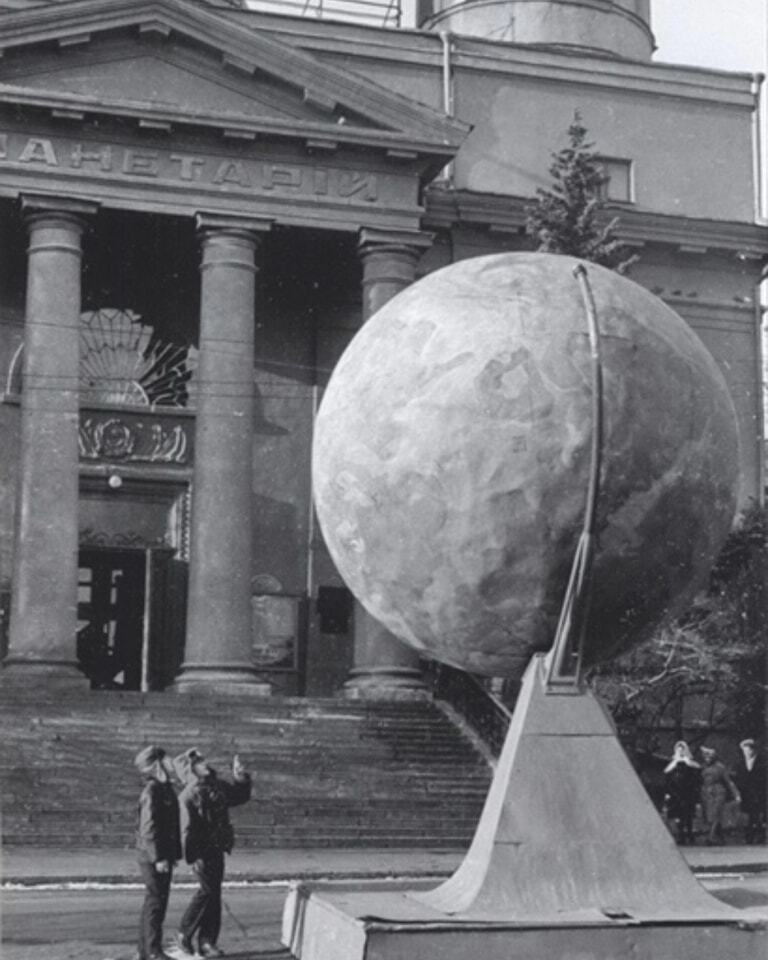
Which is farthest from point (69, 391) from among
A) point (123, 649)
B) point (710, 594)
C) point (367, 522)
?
point (367, 522)

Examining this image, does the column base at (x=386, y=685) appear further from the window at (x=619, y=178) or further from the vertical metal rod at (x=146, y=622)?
the window at (x=619, y=178)

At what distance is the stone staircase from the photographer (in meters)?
20.2

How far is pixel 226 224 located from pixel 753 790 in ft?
38.8

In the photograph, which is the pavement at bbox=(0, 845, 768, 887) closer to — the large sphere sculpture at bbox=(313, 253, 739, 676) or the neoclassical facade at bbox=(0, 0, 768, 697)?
the neoclassical facade at bbox=(0, 0, 768, 697)

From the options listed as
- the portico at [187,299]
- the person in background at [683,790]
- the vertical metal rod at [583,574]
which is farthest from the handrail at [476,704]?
the vertical metal rod at [583,574]

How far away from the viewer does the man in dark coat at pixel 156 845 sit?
10906 mm

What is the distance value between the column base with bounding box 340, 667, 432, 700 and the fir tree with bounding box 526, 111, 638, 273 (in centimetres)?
685

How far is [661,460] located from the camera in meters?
7.63

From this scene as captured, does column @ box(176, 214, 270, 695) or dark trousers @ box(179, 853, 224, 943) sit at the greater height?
column @ box(176, 214, 270, 695)

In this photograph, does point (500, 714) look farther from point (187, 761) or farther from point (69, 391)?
point (187, 761)

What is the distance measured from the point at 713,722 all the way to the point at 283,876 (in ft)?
47.5

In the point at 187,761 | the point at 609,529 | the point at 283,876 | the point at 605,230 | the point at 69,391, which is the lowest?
the point at 283,876

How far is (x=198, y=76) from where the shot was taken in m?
27.6

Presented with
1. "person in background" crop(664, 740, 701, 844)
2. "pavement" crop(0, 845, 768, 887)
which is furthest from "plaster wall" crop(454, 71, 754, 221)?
"pavement" crop(0, 845, 768, 887)
